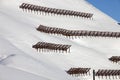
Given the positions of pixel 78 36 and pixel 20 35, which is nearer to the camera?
pixel 20 35

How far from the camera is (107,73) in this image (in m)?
37.7

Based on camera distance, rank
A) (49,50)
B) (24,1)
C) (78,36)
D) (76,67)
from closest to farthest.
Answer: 1. (76,67)
2. (49,50)
3. (78,36)
4. (24,1)

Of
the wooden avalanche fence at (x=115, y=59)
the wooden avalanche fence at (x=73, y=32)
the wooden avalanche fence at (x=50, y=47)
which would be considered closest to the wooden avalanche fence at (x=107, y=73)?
the wooden avalanche fence at (x=115, y=59)

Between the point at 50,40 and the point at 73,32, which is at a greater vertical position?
the point at 73,32

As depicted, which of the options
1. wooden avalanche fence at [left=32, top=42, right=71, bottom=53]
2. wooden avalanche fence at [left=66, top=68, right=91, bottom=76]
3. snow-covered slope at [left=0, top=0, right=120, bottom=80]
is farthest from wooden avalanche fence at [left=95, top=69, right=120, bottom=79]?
wooden avalanche fence at [left=32, top=42, right=71, bottom=53]

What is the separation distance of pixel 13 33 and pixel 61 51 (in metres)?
6.10

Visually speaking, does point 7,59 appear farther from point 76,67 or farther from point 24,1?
point 24,1

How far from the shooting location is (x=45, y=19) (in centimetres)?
4822

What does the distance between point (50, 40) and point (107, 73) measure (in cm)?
789

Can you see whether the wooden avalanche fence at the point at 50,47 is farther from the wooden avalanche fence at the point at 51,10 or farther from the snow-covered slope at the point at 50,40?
the wooden avalanche fence at the point at 51,10

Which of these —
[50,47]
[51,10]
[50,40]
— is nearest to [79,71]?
[50,47]

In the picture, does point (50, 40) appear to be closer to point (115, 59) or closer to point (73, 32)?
point (73, 32)

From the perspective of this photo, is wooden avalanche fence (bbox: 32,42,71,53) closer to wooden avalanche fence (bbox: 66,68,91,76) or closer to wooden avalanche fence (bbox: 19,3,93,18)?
wooden avalanche fence (bbox: 66,68,91,76)

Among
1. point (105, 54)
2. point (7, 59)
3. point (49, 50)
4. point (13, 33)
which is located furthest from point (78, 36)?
point (7, 59)
